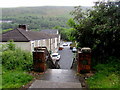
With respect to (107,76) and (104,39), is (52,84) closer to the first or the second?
(107,76)

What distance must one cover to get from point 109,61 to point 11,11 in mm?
4999

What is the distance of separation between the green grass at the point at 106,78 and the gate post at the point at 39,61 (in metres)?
1.96

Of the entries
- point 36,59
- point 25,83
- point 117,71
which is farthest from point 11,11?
point 117,71

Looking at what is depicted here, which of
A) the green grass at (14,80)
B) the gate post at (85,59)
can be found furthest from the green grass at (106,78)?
the green grass at (14,80)

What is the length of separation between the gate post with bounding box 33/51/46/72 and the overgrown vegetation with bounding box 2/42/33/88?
421mm

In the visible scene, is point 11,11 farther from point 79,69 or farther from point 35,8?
point 79,69

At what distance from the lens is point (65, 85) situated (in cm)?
476

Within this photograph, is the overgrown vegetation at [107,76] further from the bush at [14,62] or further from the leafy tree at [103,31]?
the bush at [14,62]

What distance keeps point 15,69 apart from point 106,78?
359 cm

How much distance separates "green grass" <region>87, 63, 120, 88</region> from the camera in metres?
4.64

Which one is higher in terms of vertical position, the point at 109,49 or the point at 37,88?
the point at 109,49

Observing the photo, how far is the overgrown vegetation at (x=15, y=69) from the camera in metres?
4.89

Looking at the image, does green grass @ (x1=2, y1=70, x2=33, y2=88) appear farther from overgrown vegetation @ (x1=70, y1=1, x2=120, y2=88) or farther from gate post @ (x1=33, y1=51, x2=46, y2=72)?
overgrown vegetation @ (x1=70, y1=1, x2=120, y2=88)

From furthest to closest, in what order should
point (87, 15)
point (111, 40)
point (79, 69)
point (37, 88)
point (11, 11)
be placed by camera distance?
point (87, 15), point (11, 11), point (111, 40), point (79, 69), point (37, 88)
